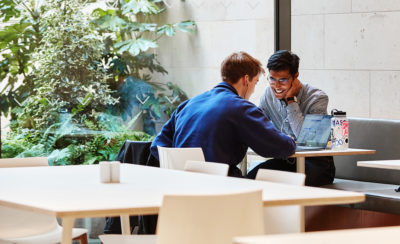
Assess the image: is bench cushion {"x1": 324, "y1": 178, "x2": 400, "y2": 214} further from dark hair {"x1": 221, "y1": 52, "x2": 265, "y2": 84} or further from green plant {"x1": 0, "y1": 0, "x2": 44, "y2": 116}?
green plant {"x1": 0, "y1": 0, "x2": 44, "y2": 116}

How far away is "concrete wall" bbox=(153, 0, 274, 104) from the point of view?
22.5 feet

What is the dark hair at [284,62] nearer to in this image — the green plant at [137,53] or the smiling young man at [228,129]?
the smiling young man at [228,129]

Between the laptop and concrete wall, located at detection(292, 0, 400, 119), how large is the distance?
6.75ft

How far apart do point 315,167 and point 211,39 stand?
225 centimetres

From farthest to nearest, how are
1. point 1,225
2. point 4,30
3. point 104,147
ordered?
point 104,147
point 4,30
point 1,225

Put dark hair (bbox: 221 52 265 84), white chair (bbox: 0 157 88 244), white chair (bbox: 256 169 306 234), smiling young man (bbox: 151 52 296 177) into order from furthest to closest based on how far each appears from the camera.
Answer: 1. dark hair (bbox: 221 52 265 84)
2. smiling young man (bbox: 151 52 296 177)
3. white chair (bbox: 0 157 88 244)
4. white chair (bbox: 256 169 306 234)

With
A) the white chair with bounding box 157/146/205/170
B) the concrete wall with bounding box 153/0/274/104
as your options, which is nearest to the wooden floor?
the white chair with bounding box 157/146/205/170

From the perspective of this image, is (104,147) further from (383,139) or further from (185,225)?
(185,225)

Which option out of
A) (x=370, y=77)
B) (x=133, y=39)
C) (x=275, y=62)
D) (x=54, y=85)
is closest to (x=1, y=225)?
(x=275, y=62)

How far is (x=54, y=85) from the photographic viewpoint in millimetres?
6328

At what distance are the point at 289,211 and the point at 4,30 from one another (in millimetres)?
3575

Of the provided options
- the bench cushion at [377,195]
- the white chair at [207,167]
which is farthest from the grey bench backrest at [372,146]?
the white chair at [207,167]

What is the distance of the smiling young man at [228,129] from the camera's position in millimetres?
4379

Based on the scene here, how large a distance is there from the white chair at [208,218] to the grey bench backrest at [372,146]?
288cm
